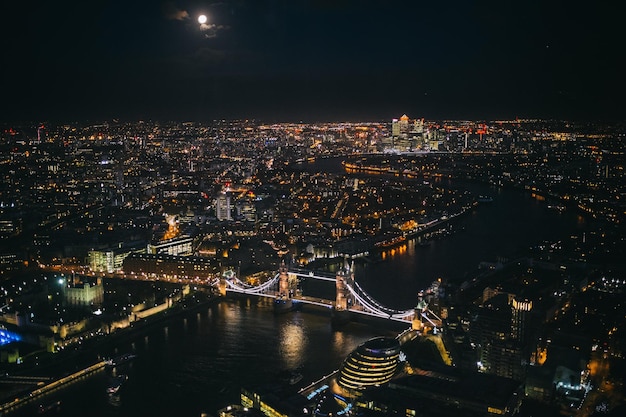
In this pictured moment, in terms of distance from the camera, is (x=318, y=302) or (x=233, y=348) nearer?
(x=233, y=348)

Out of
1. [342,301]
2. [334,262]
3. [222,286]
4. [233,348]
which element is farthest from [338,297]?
[334,262]

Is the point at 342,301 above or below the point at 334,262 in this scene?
above

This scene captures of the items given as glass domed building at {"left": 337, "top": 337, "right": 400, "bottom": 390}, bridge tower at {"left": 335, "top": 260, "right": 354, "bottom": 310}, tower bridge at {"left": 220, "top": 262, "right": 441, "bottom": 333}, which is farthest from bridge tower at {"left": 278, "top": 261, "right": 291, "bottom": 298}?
glass domed building at {"left": 337, "top": 337, "right": 400, "bottom": 390}

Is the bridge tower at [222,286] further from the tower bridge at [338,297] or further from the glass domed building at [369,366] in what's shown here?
the glass domed building at [369,366]

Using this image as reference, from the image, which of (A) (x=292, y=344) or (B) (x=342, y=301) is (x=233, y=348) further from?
(B) (x=342, y=301)

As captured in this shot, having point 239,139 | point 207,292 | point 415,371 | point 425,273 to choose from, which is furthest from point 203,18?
point 239,139

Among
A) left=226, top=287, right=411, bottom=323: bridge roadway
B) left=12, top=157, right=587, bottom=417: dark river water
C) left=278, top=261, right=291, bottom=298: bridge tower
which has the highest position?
left=278, top=261, right=291, bottom=298: bridge tower

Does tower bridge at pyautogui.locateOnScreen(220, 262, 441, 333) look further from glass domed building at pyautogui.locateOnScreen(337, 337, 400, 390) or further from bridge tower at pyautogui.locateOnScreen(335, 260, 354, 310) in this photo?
glass domed building at pyautogui.locateOnScreen(337, 337, 400, 390)
